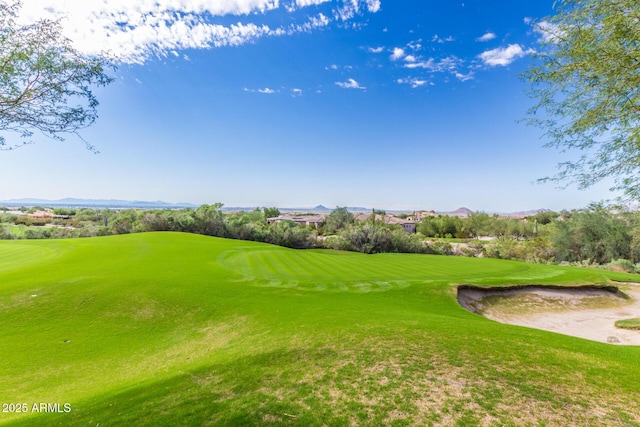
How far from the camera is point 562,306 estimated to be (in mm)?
15531

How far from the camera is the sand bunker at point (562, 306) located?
13.1 m

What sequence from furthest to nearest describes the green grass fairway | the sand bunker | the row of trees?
the row of trees
the sand bunker
the green grass fairway

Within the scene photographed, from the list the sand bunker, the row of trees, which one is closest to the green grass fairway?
the sand bunker

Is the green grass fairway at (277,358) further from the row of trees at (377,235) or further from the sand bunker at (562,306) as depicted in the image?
the row of trees at (377,235)

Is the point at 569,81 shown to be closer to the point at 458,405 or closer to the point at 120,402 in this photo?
the point at 458,405

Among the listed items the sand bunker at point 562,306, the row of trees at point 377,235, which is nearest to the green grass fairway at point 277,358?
the sand bunker at point 562,306

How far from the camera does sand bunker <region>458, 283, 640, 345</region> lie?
517 inches

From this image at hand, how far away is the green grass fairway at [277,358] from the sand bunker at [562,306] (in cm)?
233

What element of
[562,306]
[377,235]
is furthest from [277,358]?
[377,235]

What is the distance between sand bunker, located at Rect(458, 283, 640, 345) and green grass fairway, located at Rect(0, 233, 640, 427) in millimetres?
2330

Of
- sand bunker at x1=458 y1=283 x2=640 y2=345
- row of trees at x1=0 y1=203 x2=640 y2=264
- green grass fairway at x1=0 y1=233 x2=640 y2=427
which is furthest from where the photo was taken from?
row of trees at x1=0 y1=203 x2=640 y2=264

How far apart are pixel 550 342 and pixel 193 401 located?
9165 millimetres

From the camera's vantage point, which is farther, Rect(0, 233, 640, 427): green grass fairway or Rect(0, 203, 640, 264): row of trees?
Rect(0, 203, 640, 264): row of trees

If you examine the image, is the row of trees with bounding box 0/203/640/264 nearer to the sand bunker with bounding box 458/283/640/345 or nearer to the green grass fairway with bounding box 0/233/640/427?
the sand bunker with bounding box 458/283/640/345
